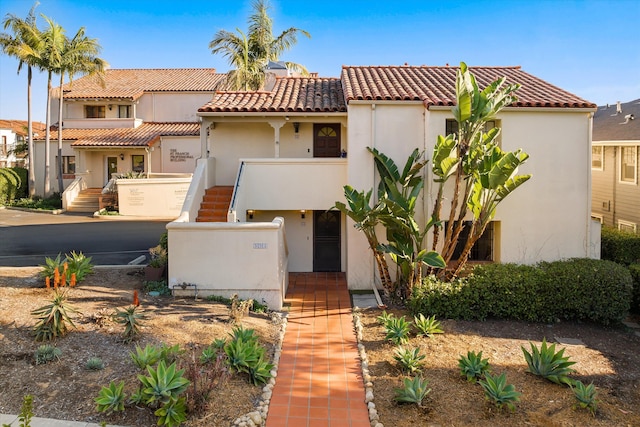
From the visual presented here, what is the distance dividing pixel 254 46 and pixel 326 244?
Answer: 610 inches

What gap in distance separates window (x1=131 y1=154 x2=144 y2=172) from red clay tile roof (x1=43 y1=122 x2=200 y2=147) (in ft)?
4.95

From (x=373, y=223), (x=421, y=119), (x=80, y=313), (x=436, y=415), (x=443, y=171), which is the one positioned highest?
(x=421, y=119)

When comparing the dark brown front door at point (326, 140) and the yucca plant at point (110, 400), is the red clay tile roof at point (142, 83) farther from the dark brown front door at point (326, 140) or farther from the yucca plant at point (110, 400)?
the yucca plant at point (110, 400)

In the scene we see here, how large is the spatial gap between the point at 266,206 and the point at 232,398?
9.30 metres

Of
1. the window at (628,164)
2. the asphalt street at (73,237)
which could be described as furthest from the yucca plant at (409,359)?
the window at (628,164)

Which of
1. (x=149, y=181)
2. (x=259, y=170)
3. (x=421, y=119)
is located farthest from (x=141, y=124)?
(x=421, y=119)

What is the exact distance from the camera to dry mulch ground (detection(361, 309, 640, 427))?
7.73m

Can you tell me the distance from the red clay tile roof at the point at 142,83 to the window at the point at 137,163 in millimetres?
4539

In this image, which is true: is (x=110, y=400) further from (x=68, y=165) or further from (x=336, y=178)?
(x=68, y=165)

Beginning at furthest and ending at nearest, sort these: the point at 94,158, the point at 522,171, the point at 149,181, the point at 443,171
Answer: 1. the point at 94,158
2. the point at 149,181
3. the point at 522,171
4. the point at 443,171

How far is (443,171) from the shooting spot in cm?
1292

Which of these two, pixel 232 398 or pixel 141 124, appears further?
pixel 141 124

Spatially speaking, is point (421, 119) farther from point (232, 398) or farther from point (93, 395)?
point (93, 395)

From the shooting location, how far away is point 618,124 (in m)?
24.4
